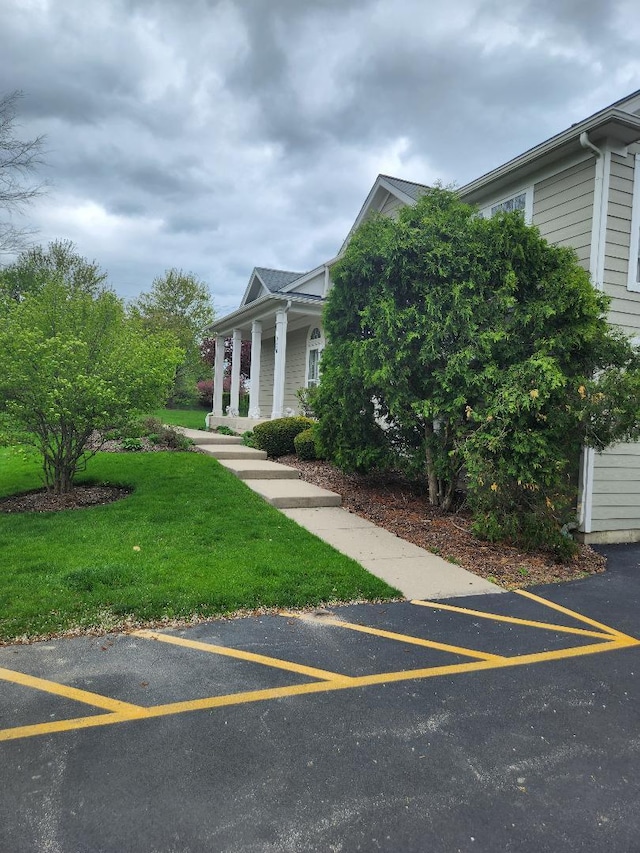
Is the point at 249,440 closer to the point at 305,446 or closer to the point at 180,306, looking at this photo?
the point at 305,446

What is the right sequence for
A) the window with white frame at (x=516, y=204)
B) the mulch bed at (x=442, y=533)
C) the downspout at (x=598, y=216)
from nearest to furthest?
the mulch bed at (x=442, y=533), the downspout at (x=598, y=216), the window with white frame at (x=516, y=204)

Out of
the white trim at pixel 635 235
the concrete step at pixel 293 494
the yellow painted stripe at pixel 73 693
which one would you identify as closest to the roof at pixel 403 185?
the white trim at pixel 635 235

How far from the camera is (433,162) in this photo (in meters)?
15.6

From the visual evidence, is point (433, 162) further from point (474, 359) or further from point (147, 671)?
point (147, 671)

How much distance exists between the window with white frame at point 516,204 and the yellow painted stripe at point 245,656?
22.1 ft

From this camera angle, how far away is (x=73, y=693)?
2834 mm

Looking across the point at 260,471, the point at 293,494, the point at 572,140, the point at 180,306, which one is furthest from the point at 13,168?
the point at 572,140

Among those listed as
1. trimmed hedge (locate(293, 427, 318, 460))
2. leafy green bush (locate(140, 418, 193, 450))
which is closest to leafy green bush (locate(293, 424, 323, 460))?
trimmed hedge (locate(293, 427, 318, 460))

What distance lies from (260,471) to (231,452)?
69.0 inches

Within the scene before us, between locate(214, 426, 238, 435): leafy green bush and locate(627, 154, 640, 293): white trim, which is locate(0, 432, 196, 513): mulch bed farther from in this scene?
locate(627, 154, 640, 293): white trim

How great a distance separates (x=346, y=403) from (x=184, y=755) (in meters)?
5.57

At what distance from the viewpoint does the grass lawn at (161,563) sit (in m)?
3.89

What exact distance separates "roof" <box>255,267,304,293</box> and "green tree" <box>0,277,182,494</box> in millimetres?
9651

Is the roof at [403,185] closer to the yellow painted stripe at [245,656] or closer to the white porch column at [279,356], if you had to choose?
the white porch column at [279,356]
